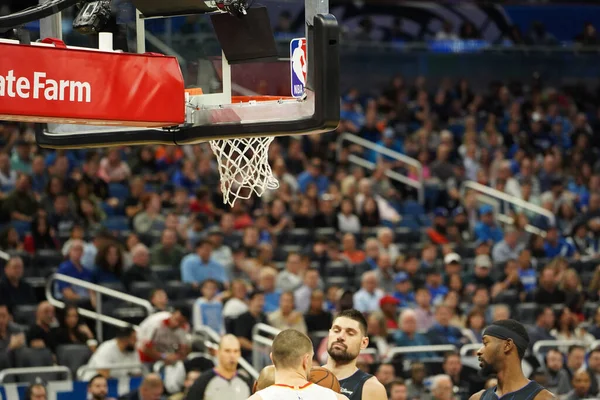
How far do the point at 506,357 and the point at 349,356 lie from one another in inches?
37.6

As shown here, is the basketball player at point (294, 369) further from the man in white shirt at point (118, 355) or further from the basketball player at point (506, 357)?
the man in white shirt at point (118, 355)

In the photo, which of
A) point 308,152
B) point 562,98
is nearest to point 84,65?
point 308,152

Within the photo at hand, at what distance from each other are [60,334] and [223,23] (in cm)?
593

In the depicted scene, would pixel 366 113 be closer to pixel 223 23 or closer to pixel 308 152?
pixel 308 152

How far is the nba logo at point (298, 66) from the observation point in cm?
620

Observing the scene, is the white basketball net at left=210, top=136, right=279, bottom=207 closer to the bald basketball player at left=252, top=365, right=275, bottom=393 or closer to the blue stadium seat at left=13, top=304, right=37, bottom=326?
the bald basketball player at left=252, top=365, right=275, bottom=393

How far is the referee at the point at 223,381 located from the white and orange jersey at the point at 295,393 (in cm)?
380

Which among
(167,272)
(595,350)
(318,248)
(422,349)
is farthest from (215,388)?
(318,248)

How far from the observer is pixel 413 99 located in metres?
22.4

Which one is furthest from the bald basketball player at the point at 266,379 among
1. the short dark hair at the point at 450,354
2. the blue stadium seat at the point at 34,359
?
the short dark hair at the point at 450,354

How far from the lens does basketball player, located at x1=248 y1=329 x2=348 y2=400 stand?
5734mm

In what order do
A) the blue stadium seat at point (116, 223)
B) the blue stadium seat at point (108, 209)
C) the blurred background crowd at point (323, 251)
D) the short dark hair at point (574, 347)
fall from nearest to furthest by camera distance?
the blurred background crowd at point (323, 251), the short dark hair at point (574, 347), the blue stadium seat at point (116, 223), the blue stadium seat at point (108, 209)

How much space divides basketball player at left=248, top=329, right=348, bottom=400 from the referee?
3737 mm

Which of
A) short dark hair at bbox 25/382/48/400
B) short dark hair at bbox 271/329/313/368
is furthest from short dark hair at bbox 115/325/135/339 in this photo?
short dark hair at bbox 271/329/313/368
